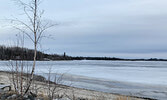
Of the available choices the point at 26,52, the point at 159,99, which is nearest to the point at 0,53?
the point at 26,52

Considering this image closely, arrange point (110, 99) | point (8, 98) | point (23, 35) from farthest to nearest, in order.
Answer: point (110, 99) < point (23, 35) < point (8, 98)

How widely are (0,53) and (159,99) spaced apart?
A: 873 centimetres

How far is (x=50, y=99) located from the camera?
6219 mm

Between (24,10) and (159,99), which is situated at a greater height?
(24,10)

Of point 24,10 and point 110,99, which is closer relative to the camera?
point 24,10

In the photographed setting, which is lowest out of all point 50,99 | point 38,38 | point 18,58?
point 50,99

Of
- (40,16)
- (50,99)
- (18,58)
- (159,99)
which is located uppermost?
(40,16)

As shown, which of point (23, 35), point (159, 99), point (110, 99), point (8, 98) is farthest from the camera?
point (159, 99)

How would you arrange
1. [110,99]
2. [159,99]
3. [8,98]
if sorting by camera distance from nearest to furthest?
[8,98] < [110,99] < [159,99]

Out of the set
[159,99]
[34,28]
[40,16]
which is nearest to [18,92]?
[34,28]

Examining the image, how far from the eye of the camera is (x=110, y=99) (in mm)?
10656

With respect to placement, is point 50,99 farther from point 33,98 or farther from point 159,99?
point 159,99

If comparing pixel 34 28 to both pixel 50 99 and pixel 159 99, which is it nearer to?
pixel 50 99

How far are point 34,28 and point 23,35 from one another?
0.40 metres
